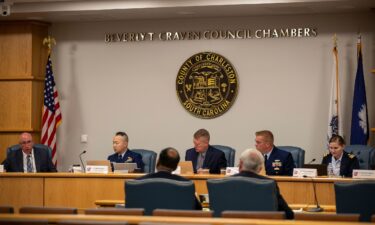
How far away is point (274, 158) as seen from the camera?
979 cm

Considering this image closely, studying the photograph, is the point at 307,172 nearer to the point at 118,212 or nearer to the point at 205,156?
the point at 205,156

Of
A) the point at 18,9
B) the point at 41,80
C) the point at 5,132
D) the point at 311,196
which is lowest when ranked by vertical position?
the point at 311,196

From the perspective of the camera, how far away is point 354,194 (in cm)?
688

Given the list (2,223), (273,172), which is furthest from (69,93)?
(2,223)

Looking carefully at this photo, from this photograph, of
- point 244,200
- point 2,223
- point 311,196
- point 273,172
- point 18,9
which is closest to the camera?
point 2,223

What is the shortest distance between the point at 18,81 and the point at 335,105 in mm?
4874

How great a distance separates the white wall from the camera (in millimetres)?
11594

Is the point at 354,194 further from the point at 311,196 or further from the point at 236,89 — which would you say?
the point at 236,89

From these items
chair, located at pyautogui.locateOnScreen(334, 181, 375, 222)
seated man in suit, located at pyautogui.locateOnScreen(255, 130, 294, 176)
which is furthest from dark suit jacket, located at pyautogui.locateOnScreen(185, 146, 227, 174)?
chair, located at pyautogui.locateOnScreen(334, 181, 375, 222)

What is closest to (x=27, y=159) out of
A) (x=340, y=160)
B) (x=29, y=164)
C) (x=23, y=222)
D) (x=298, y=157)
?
(x=29, y=164)

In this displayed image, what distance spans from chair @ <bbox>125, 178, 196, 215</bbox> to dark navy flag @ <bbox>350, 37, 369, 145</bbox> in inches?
187

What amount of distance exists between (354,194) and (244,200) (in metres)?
0.95

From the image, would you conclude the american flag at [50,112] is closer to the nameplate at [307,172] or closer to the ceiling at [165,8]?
the ceiling at [165,8]

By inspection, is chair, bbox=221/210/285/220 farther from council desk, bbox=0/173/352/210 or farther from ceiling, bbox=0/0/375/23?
ceiling, bbox=0/0/375/23
